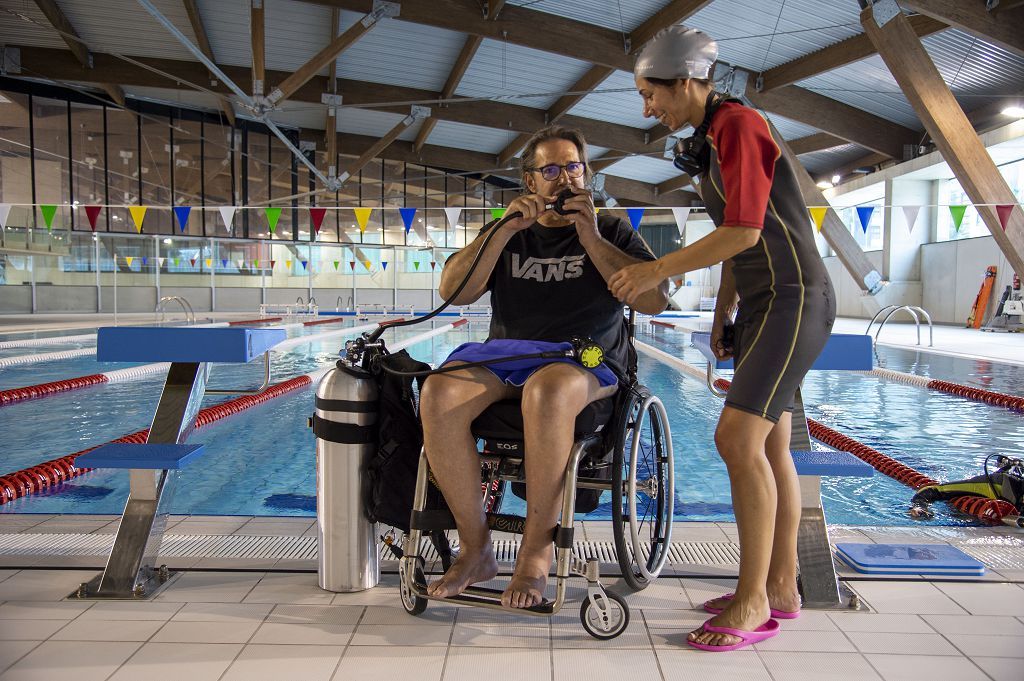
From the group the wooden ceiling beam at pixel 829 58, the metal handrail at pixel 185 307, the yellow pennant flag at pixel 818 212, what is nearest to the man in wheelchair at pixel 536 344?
the metal handrail at pixel 185 307

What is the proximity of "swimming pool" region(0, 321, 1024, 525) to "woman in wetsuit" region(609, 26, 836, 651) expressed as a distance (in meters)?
1.42

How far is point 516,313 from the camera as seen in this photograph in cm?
212

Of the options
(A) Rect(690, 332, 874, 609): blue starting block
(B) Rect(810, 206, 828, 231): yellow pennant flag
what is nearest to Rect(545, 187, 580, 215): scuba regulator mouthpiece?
(A) Rect(690, 332, 874, 609): blue starting block

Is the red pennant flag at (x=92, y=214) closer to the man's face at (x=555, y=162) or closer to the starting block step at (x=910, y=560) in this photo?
the man's face at (x=555, y=162)

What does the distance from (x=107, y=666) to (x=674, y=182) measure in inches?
828

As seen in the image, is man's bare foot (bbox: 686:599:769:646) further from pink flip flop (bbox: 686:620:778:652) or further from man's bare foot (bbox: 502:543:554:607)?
man's bare foot (bbox: 502:543:554:607)

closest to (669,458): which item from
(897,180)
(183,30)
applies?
(183,30)

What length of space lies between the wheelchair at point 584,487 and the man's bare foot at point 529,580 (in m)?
0.02

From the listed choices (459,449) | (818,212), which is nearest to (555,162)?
(459,449)

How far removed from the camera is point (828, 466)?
200 centimetres

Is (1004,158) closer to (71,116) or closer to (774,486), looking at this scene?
(774,486)

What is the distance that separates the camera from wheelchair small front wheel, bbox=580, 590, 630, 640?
1755 millimetres

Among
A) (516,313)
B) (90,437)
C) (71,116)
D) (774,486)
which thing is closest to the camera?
(774,486)

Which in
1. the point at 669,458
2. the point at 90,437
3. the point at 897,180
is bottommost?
the point at 90,437
